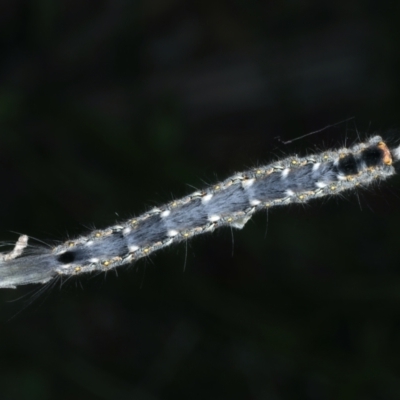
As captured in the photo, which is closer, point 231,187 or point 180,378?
point 231,187

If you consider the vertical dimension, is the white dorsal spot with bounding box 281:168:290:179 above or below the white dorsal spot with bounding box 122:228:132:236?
above

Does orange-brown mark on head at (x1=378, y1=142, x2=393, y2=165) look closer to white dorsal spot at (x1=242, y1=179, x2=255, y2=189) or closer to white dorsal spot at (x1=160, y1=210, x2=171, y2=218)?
white dorsal spot at (x1=242, y1=179, x2=255, y2=189)

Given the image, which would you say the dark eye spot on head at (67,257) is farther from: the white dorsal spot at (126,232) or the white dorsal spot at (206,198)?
the white dorsal spot at (206,198)

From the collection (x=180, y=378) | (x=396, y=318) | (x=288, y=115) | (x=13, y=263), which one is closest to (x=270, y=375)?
(x=180, y=378)

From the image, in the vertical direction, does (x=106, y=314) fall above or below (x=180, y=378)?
above

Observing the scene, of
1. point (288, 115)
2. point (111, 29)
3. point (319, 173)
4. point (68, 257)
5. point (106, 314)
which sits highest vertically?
point (111, 29)

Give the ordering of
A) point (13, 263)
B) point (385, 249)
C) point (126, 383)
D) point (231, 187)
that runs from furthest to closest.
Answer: point (385, 249) < point (126, 383) < point (231, 187) < point (13, 263)

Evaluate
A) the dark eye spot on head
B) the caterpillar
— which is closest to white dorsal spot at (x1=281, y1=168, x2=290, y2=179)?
the caterpillar

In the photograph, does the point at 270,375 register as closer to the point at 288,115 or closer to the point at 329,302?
the point at 329,302
